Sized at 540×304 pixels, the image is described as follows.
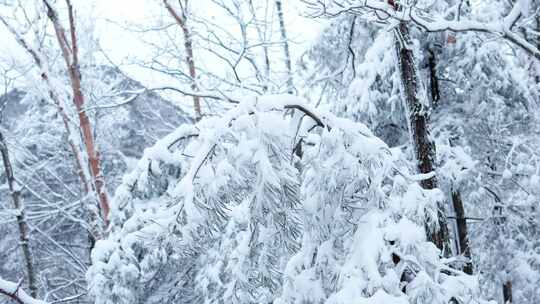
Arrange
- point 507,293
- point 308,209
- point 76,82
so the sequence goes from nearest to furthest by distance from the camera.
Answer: point 308,209 → point 76,82 → point 507,293

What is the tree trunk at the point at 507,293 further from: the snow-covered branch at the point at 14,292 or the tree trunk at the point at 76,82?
the snow-covered branch at the point at 14,292

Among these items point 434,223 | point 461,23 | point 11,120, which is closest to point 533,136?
point 461,23

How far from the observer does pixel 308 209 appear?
2.59 m

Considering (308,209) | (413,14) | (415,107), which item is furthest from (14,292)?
(413,14)

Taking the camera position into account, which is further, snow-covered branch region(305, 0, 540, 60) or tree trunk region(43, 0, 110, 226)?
tree trunk region(43, 0, 110, 226)

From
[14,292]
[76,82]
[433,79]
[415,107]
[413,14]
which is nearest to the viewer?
[14,292]

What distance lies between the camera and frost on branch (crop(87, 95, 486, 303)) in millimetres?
2230

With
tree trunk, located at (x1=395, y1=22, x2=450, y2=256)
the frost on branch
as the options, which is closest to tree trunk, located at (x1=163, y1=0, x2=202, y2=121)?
tree trunk, located at (x1=395, y1=22, x2=450, y2=256)

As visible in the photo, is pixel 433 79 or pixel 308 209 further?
pixel 433 79

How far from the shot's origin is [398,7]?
4.56 metres

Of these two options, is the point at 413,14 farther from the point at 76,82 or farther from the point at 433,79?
the point at 76,82

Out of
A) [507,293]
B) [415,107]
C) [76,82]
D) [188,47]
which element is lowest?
[507,293]

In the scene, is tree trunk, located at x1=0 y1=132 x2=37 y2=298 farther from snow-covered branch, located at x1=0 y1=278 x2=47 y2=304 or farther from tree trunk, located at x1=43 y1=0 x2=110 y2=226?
snow-covered branch, located at x1=0 y1=278 x2=47 y2=304

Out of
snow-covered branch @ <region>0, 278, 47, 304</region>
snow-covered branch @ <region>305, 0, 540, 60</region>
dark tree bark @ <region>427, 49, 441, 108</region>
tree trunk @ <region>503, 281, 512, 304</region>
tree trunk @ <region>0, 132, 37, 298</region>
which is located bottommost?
tree trunk @ <region>503, 281, 512, 304</region>
